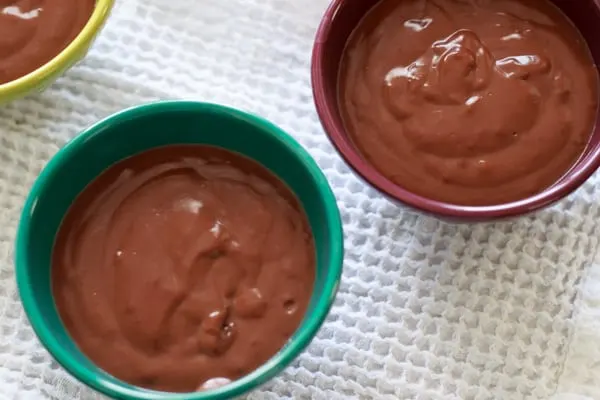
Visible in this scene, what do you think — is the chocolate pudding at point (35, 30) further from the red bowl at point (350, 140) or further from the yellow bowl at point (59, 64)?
the red bowl at point (350, 140)

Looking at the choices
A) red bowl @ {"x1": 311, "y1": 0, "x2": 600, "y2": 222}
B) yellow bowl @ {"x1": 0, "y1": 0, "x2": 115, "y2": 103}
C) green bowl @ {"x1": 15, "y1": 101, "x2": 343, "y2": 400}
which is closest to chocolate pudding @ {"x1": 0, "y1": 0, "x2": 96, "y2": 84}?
yellow bowl @ {"x1": 0, "y1": 0, "x2": 115, "y2": 103}

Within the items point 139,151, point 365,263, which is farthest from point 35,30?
point 365,263

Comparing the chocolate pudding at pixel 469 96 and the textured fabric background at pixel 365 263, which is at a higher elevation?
the chocolate pudding at pixel 469 96

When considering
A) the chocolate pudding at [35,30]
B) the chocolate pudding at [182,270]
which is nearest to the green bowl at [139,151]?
the chocolate pudding at [182,270]

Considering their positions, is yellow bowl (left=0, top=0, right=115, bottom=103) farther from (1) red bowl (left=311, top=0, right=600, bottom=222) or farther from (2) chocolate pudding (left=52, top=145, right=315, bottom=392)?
(1) red bowl (left=311, top=0, right=600, bottom=222)

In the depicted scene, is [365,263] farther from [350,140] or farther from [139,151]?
[139,151]

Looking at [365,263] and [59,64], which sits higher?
[59,64]
